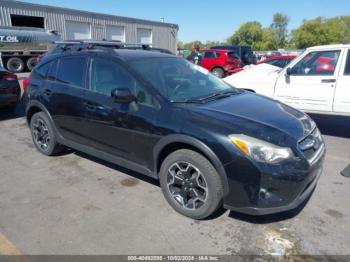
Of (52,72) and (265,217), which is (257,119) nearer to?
(265,217)

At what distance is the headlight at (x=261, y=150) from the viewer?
265cm

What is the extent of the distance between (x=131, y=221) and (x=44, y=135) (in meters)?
2.56

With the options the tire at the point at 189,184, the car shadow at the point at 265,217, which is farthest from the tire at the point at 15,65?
the car shadow at the point at 265,217

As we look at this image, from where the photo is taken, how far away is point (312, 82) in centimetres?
571

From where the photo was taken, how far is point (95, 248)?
8.90 ft

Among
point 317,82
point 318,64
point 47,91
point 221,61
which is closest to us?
point 47,91

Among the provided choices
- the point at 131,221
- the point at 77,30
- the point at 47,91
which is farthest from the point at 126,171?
the point at 77,30

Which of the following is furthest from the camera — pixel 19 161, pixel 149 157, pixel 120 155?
pixel 19 161

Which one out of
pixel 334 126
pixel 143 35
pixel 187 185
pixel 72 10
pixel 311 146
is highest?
pixel 72 10

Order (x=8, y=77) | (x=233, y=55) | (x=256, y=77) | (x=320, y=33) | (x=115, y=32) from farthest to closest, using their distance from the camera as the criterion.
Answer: (x=320, y=33)
(x=115, y=32)
(x=233, y=55)
(x=8, y=77)
(x=256, y=77)

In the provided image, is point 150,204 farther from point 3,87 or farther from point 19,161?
point 3,87

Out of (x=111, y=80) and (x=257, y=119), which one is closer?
(x=257, y=119)

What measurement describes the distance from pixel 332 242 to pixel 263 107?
60.5 inches

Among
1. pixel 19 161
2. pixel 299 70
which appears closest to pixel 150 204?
pixel 19 161
